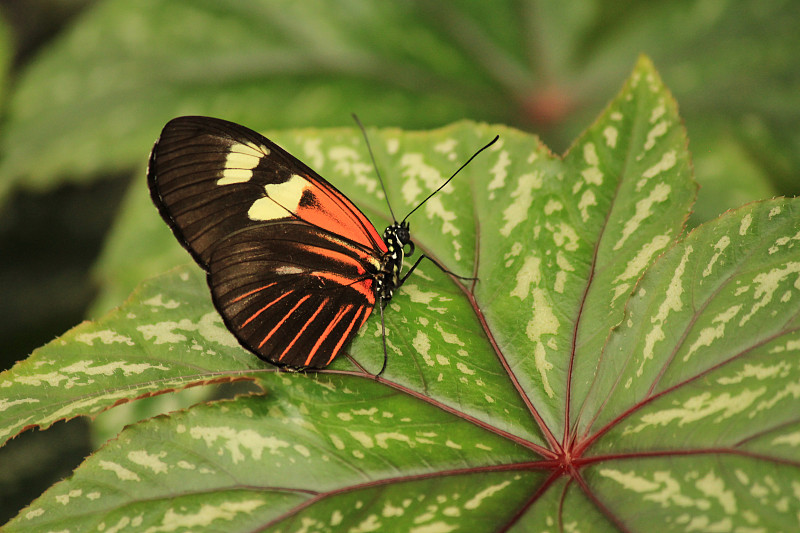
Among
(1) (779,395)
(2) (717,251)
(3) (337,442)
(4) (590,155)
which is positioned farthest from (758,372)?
(3) (337,442)

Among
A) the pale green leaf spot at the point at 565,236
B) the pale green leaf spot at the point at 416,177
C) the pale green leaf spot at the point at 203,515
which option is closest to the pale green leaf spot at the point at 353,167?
the pale green leaf spot at the point at 416,177

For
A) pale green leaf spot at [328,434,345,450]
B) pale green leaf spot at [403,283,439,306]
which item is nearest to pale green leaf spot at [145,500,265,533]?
pale green leaf spot at [328,434,345,450]

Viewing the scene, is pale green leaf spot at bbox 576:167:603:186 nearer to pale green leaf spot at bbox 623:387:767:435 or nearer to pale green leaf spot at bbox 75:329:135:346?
pale green leaf spot at bbox 623:387:767:435

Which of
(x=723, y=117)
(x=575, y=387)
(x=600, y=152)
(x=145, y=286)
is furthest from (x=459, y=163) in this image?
(x=723, y=117)

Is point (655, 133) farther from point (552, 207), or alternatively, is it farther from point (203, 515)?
point (203, 515)

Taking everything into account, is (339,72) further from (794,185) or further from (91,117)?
(794,185)

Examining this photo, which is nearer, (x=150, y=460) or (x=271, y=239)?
(x=150, y=460)

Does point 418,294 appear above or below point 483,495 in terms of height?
above

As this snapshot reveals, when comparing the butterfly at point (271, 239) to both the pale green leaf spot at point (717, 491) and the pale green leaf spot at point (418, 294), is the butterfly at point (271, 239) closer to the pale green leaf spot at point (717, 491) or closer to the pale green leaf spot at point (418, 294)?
the pale green leaf spot at point (418, 294)

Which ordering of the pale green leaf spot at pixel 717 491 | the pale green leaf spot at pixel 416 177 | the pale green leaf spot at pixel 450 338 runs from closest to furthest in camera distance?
the pale green leaf spot at pixel 717 491 < the pale green leaf spot at pixel 450 338 < the pale green leaf spot at pixel 416 177
